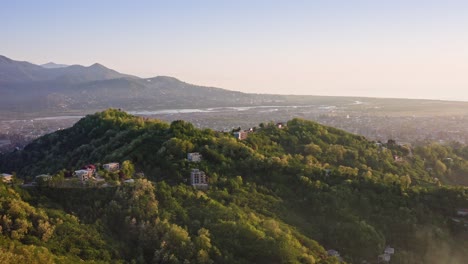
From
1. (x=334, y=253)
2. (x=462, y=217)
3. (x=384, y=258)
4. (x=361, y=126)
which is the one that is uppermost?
(x=462, y=217)

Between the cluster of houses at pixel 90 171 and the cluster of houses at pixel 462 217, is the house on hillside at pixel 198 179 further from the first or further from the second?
the cluster of houses at pixel 462 217

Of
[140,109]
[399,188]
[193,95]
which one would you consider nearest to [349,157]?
[399,188]

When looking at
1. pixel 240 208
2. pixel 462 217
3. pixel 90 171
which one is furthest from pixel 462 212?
pixel 90 171

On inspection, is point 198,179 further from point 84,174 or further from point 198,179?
point 84,174

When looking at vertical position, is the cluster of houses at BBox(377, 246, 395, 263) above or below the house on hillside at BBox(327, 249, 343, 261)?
below

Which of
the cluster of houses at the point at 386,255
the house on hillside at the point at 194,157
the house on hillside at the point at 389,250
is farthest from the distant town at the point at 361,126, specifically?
→ the cluster of houses at the point at 386,255

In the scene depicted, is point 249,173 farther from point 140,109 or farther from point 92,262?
point 140,109

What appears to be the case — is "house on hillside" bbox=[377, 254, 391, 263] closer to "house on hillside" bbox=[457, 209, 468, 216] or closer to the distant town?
"house on hillside" bbox=[457, 209, 468, 216]

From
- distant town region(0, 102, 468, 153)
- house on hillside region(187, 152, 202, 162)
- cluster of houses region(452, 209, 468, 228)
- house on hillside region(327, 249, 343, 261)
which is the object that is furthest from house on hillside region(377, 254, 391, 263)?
distant town region(0, 102, 468, 153)
